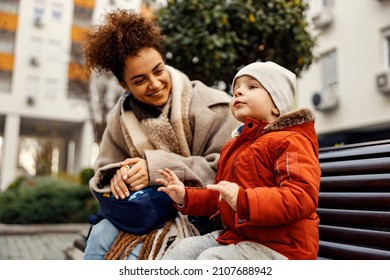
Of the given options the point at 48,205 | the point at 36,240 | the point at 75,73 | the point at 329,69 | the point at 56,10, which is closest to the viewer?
the point at 56,10

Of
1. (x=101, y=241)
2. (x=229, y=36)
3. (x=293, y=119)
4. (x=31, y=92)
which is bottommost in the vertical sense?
(x=101, y=241)

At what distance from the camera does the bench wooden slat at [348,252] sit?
4.29 feet

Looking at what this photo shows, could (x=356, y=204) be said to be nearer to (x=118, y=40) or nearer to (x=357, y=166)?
(x=357, y=166)

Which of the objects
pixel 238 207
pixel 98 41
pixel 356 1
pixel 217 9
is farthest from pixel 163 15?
pixel 356 1

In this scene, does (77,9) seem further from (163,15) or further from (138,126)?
(138,126)

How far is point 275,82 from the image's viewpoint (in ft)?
4.69

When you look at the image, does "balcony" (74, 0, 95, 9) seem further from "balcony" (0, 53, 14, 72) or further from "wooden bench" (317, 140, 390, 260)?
"wooden bench" (317, 140, 390, 260)

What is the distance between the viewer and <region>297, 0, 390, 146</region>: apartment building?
8453 mm

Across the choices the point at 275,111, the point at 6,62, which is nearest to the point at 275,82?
the point at 275,111

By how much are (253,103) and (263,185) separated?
295 mm

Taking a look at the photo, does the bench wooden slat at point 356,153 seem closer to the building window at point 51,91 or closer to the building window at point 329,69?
the building window at point 51,91

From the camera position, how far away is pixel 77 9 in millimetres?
3494

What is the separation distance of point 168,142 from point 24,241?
13.8 ft

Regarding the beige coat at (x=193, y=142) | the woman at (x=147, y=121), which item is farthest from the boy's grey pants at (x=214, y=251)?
the beige coat at (x=193, y=142)
